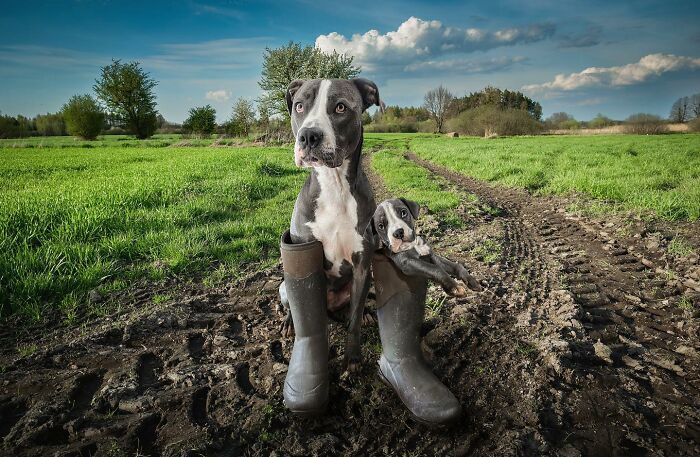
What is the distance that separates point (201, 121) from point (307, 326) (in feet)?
176

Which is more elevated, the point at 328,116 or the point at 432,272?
the point at 328,116

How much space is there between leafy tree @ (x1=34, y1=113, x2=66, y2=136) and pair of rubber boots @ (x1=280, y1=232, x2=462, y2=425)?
6934cm

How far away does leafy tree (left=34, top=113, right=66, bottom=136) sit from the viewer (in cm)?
5566

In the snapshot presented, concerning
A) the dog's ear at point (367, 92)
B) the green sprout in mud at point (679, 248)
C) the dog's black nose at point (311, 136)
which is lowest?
the green sprout in mud at point (679, 248)

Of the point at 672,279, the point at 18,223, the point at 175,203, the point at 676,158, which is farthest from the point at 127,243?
the point at 676,158

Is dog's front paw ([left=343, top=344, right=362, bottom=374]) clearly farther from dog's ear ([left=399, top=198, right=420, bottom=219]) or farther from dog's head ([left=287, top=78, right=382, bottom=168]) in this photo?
dog's head ([left=287, top=78, right=382, bottom=168])

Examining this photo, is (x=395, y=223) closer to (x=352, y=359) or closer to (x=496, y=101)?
(x=352, y=359)

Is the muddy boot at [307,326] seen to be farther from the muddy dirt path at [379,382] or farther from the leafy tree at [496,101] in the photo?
the leafy tree at [496,101]

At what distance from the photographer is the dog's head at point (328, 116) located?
75.1 inches

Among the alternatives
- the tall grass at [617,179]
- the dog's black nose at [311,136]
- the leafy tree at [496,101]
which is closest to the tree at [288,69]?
the tall grass at [617,179]

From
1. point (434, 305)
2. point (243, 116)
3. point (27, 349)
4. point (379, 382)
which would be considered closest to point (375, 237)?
point (379, 382)

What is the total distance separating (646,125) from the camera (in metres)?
42.2

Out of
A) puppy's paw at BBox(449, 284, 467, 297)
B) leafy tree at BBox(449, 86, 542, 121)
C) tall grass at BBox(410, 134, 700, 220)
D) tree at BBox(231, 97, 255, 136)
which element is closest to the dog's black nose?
puppy's paw at BBox(449, 284, 467, 297)

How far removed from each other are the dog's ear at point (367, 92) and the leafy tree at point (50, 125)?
69.3 metres
